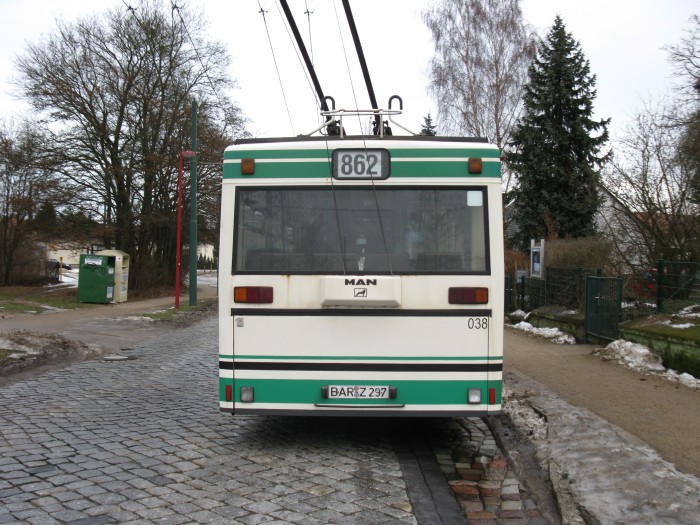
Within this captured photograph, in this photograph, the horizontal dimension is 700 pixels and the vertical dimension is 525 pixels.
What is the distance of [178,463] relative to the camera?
17.9ft

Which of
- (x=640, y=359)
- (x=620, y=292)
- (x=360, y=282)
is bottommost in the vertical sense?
(x=640, y=359)

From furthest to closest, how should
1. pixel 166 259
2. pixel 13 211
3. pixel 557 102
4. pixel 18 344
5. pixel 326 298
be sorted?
pixel 166 259
pixel 13 211
pixel 557 102
pixel 18 344
pixel 326 298

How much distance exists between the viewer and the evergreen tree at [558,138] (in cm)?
2925

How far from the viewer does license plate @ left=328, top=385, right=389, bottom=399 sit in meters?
5.71

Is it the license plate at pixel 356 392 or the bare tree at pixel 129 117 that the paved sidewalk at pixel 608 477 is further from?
the bare tree at pixel 129 117

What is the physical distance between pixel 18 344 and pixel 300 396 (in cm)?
842

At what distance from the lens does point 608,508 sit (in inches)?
161

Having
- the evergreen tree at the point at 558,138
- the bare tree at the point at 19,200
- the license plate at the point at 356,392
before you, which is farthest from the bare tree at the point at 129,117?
the license plate at the point at 356,392

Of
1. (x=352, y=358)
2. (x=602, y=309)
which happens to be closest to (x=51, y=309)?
(x=602, y=309)

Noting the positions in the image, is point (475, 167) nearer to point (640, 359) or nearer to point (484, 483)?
point (484, 483)

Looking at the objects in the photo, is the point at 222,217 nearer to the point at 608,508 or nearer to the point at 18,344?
the point at 608,508

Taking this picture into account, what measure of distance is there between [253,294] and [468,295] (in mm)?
1803

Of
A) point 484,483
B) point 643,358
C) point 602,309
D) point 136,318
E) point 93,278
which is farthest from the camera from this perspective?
point 93,278

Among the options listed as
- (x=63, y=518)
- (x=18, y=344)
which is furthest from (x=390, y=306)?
(x=18, y=344)
